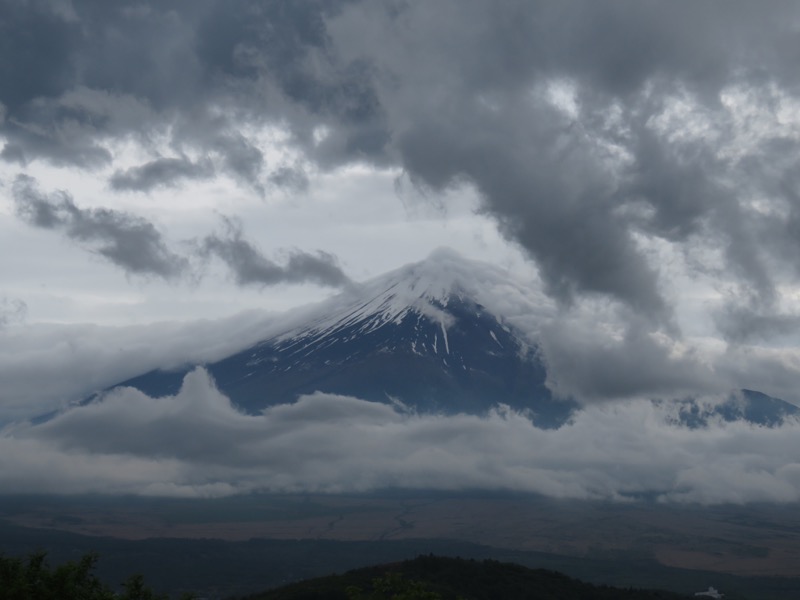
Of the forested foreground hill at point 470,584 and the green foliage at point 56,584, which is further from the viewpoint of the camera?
the forested foreground hill at point 470,584

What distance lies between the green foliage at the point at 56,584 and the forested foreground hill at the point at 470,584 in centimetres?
6485

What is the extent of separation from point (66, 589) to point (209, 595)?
158 m

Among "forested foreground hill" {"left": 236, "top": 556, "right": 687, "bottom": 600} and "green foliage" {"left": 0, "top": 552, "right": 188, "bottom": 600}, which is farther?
"forested foreground hill" {"left": 236, "top": 556, "right": 687, "bottom": 600}

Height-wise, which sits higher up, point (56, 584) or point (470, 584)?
point (56, 584)

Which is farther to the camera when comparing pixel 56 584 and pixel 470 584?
pixel 470 584

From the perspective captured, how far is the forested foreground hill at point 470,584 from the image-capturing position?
121m

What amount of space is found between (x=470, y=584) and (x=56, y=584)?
88149mm

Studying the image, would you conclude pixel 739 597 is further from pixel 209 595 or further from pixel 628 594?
pixel 209 595

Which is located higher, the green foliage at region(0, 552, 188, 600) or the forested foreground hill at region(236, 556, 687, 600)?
the green foliage at region(0, 552, 188, 600)

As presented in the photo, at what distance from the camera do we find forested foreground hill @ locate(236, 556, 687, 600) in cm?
12119

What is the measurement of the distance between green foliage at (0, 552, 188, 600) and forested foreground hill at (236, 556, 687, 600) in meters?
64.8

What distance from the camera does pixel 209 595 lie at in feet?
655

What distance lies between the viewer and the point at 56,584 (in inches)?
1986

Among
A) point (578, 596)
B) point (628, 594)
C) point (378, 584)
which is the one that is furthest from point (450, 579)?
point (378, 584)
